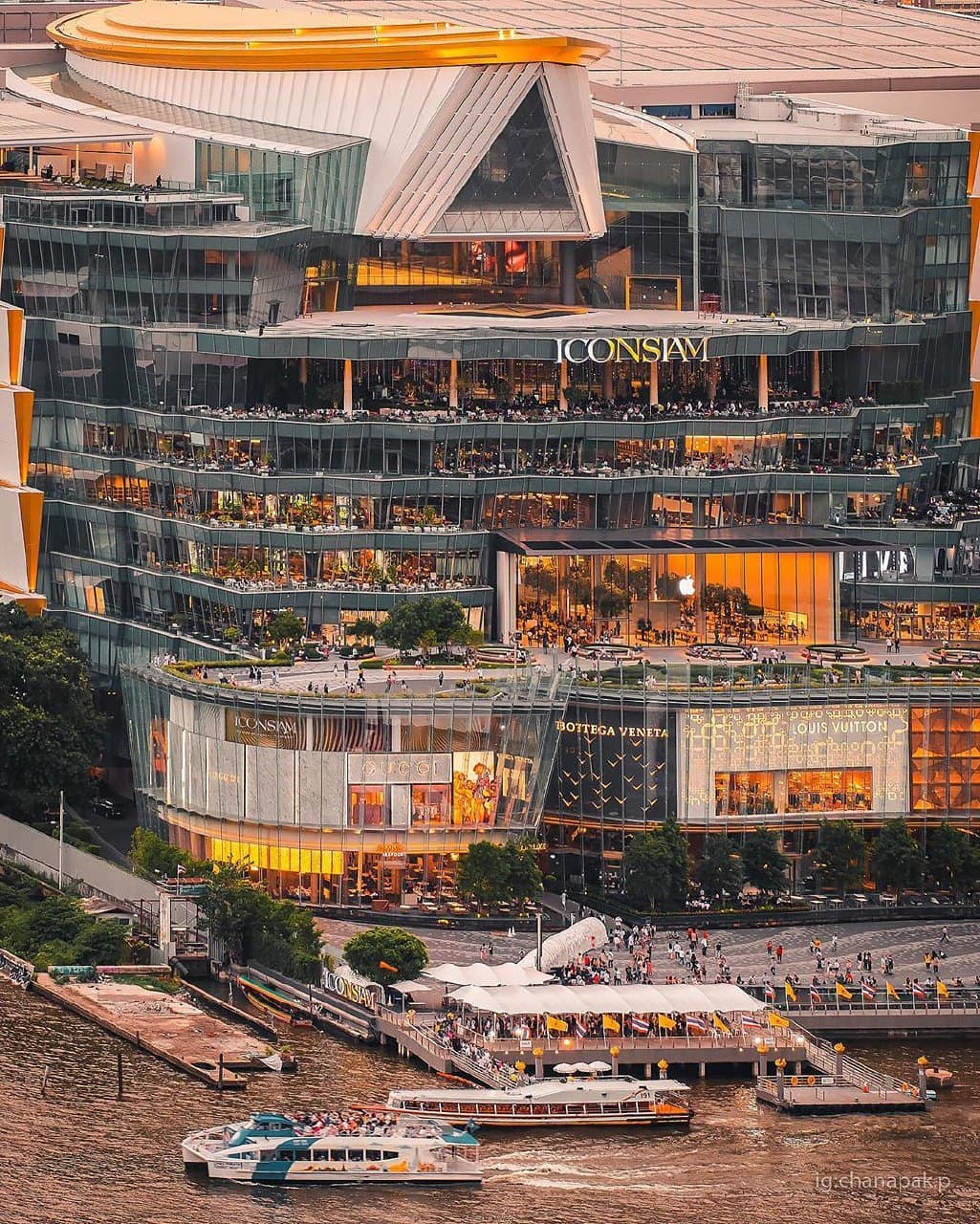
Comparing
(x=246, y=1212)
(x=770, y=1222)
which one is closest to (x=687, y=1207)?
(x=770, y=1222)

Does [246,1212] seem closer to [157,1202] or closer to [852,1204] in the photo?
[157,1202]

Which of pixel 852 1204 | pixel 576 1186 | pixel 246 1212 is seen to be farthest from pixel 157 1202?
pixel 852 1204

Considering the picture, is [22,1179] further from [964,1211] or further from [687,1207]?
[964,1211]

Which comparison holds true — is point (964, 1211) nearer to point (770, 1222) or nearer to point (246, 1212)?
point (770, 1222)

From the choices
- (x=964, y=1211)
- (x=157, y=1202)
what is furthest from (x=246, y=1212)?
(x=964, y=1211)

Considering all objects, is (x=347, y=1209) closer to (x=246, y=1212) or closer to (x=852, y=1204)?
(x=246, y=1212)
